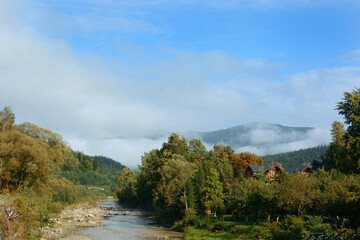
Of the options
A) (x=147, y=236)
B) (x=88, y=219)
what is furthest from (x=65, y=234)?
(x=88, y=219)

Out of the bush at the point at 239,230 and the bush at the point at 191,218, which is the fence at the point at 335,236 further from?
the bush at the point at 191,218

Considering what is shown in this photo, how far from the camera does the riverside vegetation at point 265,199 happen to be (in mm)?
35469

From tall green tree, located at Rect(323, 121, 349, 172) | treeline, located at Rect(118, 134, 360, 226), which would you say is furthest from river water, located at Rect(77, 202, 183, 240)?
tall green tree, located at Rect(323, 121, 349, 172)

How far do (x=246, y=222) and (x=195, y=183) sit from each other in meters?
16.0

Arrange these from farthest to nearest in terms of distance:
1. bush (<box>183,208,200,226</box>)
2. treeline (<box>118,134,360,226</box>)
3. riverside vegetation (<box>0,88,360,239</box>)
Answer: bush (<box>183,208,200,226</box>) < treeline (<box>118,134,360,226</box>) < riverside vegetation (<box>0,88,360,239</box>)

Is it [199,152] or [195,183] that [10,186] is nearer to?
[195,183]

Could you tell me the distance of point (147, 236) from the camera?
49.8 metres

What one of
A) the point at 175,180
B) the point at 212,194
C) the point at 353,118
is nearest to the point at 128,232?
the point at 175,180

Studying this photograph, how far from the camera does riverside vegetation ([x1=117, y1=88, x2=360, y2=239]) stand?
35469mm

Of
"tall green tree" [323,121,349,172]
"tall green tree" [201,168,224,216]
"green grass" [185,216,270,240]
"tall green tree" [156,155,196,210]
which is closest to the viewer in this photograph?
"green grass" [185,216,270,240]

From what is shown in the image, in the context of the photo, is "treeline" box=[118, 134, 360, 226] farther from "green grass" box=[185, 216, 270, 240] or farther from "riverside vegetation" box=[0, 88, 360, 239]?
"green grass" box=[185, 216, 270, 240]

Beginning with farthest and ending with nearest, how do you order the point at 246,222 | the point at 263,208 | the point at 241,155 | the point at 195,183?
the point at 241,155, the point at 195,183, the point at 246,222, the point at 263,208

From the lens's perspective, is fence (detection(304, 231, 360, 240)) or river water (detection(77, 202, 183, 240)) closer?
fence (detection(304, 231, 360, 240))

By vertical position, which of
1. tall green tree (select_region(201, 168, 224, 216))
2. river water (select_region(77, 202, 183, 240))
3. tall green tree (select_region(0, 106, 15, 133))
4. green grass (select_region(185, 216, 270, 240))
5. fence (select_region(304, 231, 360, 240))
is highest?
tall green tree (select_region(0, 106, 15, 133))
